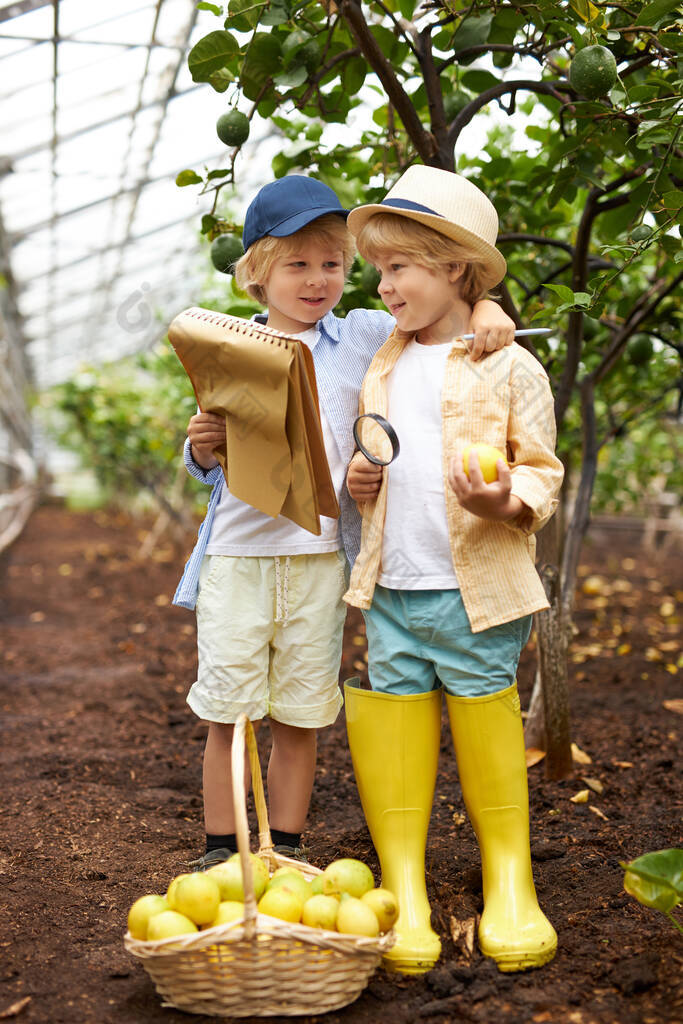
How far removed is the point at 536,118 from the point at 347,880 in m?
2.44

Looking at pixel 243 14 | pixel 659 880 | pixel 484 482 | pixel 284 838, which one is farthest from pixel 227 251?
pixel 659 880

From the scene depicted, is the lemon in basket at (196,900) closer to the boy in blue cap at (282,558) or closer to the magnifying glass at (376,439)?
the boy in blue cap at (282,558)

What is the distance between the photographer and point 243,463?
5.99ft

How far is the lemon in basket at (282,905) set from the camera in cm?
156

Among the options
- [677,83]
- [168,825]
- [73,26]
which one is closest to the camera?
[677,83]

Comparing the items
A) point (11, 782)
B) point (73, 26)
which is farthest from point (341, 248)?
point (73, 26)

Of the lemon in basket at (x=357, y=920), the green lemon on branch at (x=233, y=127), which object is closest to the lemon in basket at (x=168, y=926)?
the lemon in basket at (x=357, y=920)

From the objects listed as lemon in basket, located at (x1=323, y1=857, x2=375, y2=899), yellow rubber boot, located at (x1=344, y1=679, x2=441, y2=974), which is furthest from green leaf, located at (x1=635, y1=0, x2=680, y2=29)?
lemon in basket, located at (x1=323, y1=857, x2=375, y2=899)

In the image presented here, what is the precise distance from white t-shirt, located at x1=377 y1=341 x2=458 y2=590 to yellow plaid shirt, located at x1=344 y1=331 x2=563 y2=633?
25mm

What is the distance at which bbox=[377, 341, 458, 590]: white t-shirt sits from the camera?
1794 millimetres

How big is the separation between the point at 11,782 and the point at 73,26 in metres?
4.80

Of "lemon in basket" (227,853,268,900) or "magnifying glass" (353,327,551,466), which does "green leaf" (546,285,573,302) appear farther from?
"lemon in basket" (227,853,268,900)

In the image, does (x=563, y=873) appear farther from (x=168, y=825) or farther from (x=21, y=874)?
(x=21, y=874)

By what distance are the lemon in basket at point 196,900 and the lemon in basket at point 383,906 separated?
255 mm
